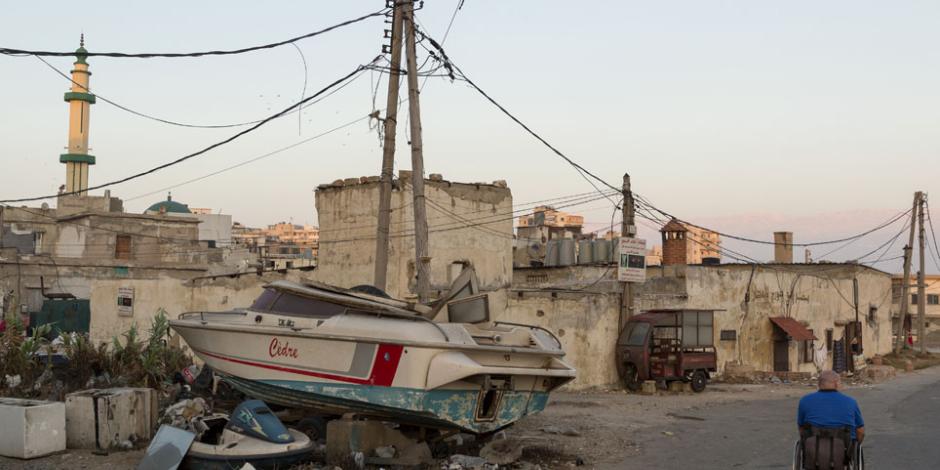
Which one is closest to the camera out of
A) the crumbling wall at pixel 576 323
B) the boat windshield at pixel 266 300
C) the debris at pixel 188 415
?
the debris at pixel 188 415

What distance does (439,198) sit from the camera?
2167 centimetres

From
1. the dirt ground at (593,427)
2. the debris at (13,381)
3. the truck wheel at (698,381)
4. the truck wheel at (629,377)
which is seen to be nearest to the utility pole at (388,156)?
the dirt ground at (593,427)

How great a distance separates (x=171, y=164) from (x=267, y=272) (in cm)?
780

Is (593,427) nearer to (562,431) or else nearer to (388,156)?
(562,431)

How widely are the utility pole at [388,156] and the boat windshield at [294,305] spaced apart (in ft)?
9.66

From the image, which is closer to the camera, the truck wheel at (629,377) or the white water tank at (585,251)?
the truck wheel at (629,377)

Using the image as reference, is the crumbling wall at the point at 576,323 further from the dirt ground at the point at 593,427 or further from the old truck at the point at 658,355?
the dirt ground at the point at 593,427

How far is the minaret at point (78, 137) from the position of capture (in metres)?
58.5

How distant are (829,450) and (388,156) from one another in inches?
352

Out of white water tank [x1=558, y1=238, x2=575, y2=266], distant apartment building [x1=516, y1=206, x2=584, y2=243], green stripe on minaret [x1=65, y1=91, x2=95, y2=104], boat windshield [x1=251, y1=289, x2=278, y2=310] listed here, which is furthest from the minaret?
boat windshield [x1=251, y1=289, x2=278, y2=310]

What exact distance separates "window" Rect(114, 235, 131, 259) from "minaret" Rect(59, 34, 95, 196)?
693 inches

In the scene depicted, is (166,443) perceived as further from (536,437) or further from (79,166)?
(79,166)

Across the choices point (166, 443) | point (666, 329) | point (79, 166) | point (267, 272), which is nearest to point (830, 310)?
point (666, 329)

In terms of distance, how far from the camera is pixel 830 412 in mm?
7031
